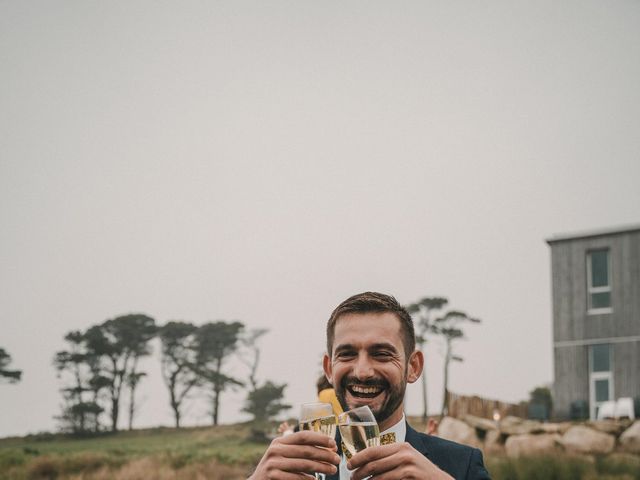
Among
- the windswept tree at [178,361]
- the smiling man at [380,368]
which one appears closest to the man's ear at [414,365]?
the smiling man at [380,368]

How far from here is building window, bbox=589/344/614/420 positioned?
14617 millimetres

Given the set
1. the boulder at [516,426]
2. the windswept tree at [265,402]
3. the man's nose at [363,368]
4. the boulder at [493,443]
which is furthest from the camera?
the boulder at [516,426]

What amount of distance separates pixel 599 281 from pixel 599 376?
6.67 feet

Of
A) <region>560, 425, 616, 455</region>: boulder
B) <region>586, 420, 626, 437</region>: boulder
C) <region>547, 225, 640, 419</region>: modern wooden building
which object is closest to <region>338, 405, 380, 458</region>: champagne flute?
<region>560, 425, 616, 455</region>: boulder

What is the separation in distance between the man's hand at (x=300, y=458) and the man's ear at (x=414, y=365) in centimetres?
49

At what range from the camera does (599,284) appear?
15.1 meters

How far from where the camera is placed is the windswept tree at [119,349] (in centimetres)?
877

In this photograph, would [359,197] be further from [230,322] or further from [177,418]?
[177,418]

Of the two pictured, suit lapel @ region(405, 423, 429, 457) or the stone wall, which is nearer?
suit lapel @ region(405, 423, 429, 457)

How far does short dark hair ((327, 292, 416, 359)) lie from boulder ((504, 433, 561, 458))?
11124mm

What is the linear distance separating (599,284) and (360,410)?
14.9 metres

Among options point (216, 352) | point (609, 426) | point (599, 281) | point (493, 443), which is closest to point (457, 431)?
point (493, 443)

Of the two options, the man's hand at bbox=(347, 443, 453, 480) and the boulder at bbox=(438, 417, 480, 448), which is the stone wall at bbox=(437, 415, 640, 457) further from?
the man's hand at bbox=(347, 443, 453, 480)

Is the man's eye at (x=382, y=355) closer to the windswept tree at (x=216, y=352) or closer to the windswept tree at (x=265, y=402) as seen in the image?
the windswept tree at (x=216, y=352)
